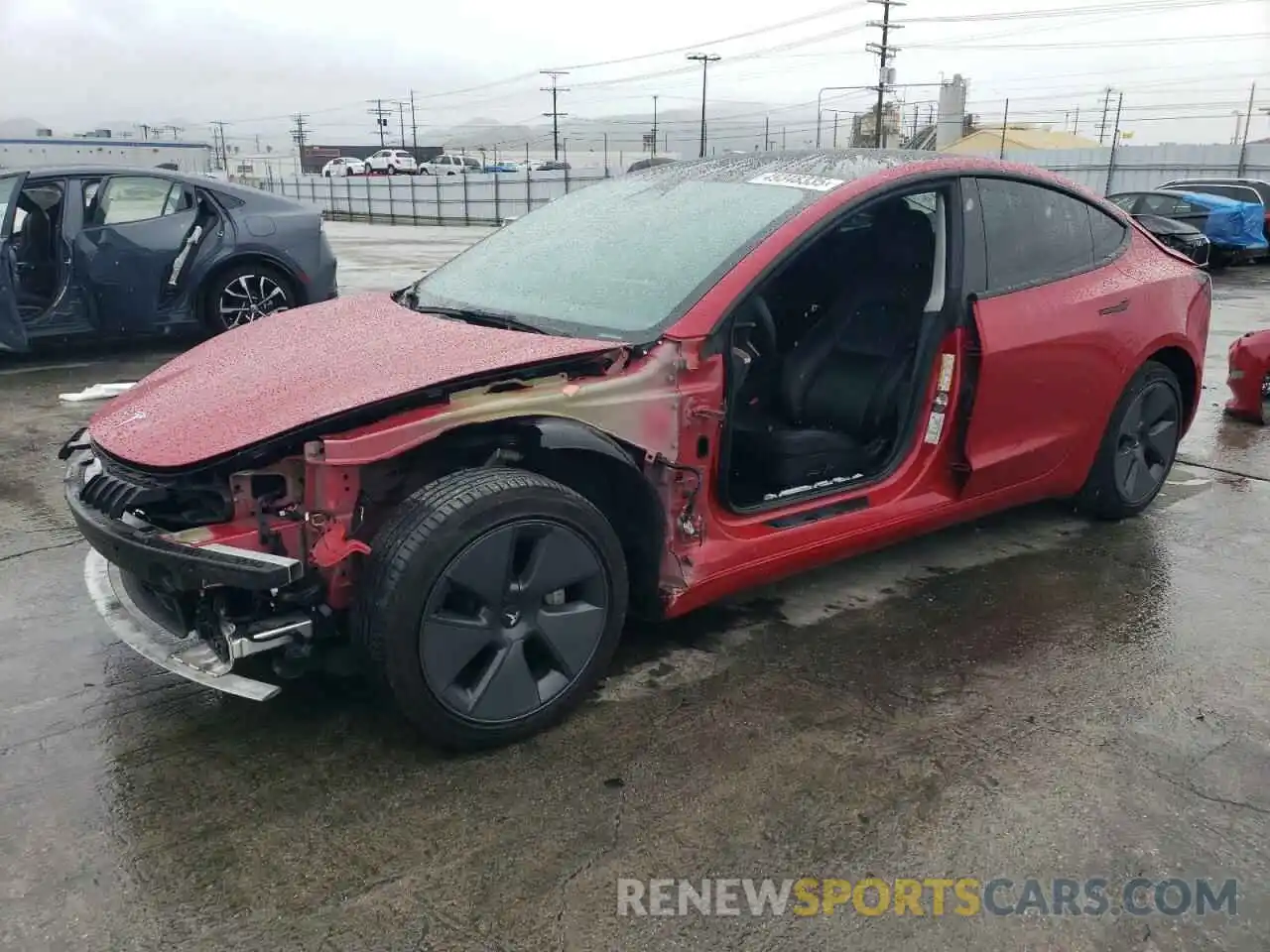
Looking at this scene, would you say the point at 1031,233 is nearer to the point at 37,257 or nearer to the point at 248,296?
the point at 248,296

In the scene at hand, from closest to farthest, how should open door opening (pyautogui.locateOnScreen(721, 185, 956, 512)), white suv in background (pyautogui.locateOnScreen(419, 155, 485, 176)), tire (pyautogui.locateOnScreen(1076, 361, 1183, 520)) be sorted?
open door opening (pyautogui.locateOnScreen(721, 185, 956, 512)) < tire (pyautogui.locateOnScreen(1076, 361, 1183, 520)) < white suv in background (pyautogui.locateOnScreen(419, 155, 485, 176))

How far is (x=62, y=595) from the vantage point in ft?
11.9

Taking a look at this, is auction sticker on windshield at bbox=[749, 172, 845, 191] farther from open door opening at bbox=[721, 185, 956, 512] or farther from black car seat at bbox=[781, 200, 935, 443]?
black car seat at bbox=[781, 200, 935, 443]

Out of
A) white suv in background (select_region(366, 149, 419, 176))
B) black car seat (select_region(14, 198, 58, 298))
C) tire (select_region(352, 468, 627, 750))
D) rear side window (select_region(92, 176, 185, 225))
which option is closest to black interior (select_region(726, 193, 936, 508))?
tire (select_region(352, 468, 627, 750))

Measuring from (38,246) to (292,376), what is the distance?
5.81m

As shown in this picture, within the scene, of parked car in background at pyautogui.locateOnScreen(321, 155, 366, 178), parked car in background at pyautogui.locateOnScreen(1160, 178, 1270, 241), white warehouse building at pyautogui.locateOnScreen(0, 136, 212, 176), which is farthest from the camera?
parked car in background at pyautogui.locateOnScreen(321, 155, 366, 178)

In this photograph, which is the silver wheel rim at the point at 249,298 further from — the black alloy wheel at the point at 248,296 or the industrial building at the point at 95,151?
the industrial building at the point at 95,151

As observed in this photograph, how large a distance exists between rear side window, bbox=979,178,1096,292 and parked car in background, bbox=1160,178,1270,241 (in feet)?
48.4

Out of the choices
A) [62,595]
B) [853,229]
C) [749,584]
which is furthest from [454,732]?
[853,229]

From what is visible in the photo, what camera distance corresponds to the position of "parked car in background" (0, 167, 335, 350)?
7.03 meters

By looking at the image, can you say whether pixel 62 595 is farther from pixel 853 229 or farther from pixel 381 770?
pixel 853 229

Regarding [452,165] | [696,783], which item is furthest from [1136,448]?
[452,165]

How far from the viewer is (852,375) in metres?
3.90

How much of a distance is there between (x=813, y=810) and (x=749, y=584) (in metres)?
0.87
